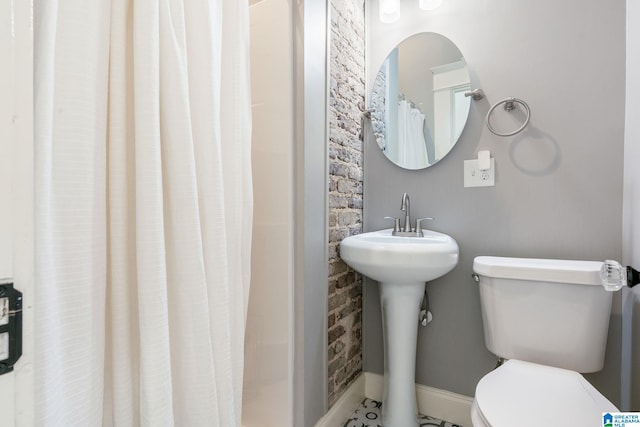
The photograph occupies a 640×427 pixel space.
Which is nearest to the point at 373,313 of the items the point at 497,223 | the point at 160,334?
the point at 497,223

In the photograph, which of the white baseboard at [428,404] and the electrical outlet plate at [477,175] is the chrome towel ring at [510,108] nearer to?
the electrical outlet plate at [477,175]

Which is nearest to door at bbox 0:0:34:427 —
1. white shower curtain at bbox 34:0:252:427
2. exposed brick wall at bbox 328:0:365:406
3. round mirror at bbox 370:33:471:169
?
white shower curtain at bbox 34:0:252:427

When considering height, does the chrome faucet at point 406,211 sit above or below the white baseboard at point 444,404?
above

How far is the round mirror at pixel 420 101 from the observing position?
150 cm

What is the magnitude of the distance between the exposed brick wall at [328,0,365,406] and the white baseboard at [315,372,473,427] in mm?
49

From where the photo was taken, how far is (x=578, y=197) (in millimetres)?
1283

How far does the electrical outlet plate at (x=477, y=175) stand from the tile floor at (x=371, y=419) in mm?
1139

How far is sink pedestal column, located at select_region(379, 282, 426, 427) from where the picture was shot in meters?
1.35

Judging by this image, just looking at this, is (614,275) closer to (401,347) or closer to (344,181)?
(401,347)

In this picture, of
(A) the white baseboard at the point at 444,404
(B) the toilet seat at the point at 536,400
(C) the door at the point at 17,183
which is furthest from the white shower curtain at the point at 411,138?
(C) the door at the point at 17,183

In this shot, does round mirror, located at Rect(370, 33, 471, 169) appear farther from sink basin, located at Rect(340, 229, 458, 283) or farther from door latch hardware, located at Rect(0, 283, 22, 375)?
door latch hardware, located at Rect(0, 283, 22, 375)

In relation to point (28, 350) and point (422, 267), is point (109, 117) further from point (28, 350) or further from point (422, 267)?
point (422, 267)

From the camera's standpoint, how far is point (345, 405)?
58.0 inches

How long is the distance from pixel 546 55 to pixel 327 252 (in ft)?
4.20
